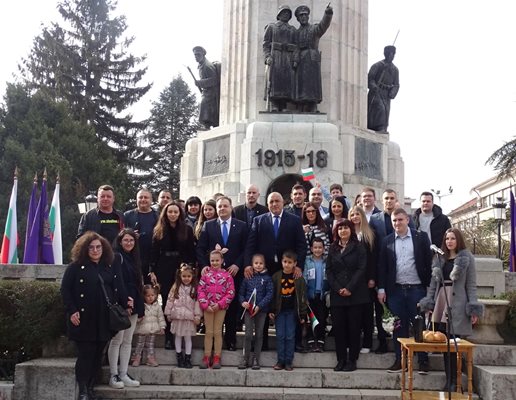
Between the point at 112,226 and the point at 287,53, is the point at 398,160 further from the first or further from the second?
the point at 112,226

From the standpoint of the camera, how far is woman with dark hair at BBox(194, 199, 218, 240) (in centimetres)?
914

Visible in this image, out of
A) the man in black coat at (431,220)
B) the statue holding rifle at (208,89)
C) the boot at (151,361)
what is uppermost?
the statue holding rifle at (208,89)

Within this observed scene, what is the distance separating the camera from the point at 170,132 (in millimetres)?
46500

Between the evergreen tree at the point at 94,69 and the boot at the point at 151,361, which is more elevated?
the evergreen tree at the point at 94,69

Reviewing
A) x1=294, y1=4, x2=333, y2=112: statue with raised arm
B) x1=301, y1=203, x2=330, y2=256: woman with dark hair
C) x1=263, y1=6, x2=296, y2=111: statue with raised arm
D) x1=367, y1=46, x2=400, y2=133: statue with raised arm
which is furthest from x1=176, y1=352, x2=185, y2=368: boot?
x1=367, y1=46, x2=400, y2=133: statue with raised arm

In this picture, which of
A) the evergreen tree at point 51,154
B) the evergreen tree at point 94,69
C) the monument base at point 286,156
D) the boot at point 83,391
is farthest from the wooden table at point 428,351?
the evergreen tree at point 94,69

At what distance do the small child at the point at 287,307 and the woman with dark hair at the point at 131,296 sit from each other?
5.27 ft

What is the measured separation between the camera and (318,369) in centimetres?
800

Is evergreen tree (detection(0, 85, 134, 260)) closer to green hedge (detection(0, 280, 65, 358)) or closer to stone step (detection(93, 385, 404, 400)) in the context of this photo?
green hedge (detection(0, 280, 65, 358))

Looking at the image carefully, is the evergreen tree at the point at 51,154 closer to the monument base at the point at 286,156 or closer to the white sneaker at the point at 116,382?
the monument base at the point at 286,156

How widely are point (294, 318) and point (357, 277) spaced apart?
0.90 meters

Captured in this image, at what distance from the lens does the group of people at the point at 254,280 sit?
24.4 ft

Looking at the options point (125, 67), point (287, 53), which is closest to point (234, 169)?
point (287, 53)

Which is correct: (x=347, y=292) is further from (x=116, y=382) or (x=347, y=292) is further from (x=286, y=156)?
(x=286, y=156)
